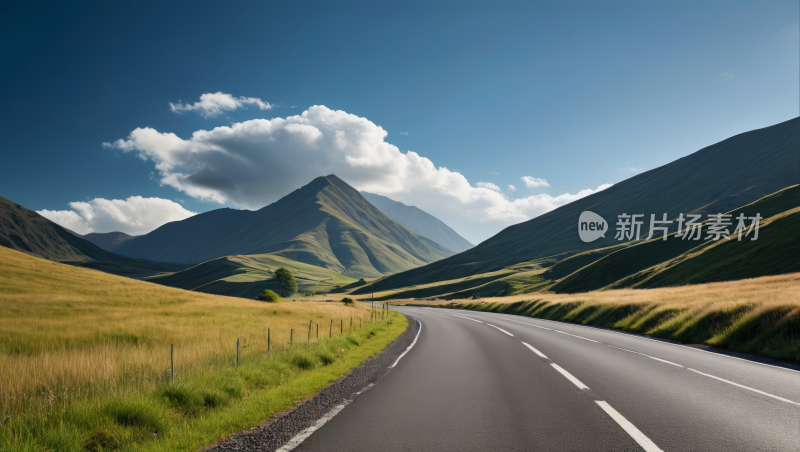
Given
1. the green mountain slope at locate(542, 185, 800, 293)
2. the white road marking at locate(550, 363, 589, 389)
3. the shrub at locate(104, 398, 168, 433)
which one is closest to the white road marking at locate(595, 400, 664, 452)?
the white road marking at locate(550, 363, 589, 389)

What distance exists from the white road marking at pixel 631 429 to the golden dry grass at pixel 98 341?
8902 millimetres

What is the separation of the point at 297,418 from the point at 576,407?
16.6 feet

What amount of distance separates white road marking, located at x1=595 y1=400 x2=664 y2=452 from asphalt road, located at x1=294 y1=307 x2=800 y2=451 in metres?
→ 0.01

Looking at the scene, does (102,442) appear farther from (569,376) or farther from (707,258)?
(707,258)

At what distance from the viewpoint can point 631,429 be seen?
18.6ft

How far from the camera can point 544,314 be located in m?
38.6

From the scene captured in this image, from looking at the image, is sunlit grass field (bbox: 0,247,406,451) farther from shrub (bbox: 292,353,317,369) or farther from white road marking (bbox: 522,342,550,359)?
white road marking (bbox: 522,342,550,359)

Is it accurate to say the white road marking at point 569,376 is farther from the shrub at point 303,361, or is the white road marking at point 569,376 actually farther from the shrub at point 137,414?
the shrub at point 137,414

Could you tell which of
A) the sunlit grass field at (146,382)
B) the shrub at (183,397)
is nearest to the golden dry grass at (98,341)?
the sunlit grass field at (146,382)

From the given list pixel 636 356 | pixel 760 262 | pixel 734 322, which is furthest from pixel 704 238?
pixel 636 356

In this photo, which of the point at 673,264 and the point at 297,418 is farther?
the point at 673,264

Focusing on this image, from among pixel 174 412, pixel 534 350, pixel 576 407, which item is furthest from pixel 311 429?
pixel 534 350

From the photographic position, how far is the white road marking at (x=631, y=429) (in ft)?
16.3

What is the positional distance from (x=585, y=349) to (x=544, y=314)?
25545 millimetres
